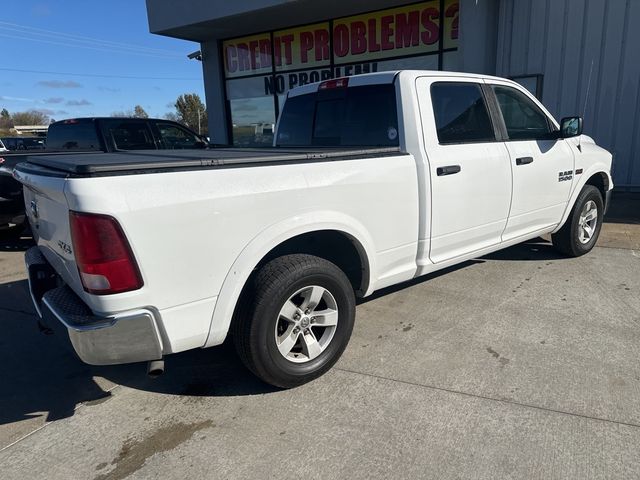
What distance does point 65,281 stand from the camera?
271 cm

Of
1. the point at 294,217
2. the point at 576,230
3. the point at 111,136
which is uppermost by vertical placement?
the point at 111,136

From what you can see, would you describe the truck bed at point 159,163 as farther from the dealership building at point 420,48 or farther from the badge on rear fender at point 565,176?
the dealership building at point 420,48

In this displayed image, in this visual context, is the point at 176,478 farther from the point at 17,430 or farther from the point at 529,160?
the point at 529,160

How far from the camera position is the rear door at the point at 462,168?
3.50m

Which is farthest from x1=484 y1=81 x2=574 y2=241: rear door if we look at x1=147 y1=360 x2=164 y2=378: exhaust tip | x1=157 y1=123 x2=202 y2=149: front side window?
x1=157 y1=123 x2=202 y2=149: front side window

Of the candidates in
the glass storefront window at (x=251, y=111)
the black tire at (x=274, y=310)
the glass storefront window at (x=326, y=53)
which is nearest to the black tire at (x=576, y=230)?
the black tire at (x=274, y=310)

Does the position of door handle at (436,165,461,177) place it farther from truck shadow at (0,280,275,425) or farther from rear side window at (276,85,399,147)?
truck shadow at (0,280,275,425)

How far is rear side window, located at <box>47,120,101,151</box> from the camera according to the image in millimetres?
7746

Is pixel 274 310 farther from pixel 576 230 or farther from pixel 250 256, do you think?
pixel 576 230

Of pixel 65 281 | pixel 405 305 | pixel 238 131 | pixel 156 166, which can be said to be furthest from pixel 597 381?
pixel 238 131

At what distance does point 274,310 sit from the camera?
265 cm

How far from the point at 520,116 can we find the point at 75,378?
428 cm

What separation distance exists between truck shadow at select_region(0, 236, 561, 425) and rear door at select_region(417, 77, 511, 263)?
1730 mm

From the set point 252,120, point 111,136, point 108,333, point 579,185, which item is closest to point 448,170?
point 579,185
